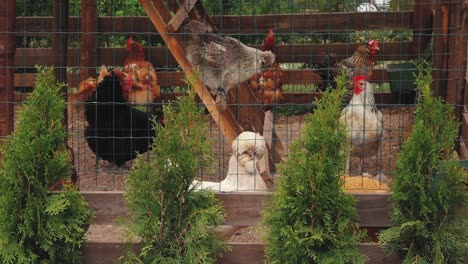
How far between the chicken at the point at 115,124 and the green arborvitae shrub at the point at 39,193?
11.7 ft

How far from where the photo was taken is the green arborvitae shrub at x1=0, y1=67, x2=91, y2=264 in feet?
14.9

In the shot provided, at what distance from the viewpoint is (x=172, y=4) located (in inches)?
270

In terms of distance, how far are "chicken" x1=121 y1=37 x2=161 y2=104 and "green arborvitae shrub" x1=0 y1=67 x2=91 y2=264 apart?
12.7 ft

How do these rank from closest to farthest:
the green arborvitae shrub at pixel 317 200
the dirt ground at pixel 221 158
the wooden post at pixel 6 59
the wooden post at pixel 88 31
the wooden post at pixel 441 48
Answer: the green arborvitae shrub at pixel 317 200, the wooden post at pixel 6 59, the wooden post at pixel 441 48, the dirt ground at pixel 221 158, the wooden post at pixel 88 31

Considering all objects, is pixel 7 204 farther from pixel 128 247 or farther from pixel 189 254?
pixel 189 254

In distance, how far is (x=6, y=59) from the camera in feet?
17.7

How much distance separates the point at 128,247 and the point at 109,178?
135 inches

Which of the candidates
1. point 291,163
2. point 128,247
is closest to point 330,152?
point 291,163

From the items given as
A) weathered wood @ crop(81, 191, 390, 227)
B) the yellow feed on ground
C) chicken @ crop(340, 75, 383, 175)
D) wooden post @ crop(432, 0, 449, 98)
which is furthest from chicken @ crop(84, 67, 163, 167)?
weathered wood @ crop(81, 191, 390, 227)

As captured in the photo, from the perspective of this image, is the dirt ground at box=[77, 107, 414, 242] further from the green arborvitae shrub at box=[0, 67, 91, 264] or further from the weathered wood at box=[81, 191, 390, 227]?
the green arborvitae shrub at box=[0, 67, 91, 264]

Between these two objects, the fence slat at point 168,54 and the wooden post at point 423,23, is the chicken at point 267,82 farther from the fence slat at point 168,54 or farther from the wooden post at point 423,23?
the wooden post at point 423,23

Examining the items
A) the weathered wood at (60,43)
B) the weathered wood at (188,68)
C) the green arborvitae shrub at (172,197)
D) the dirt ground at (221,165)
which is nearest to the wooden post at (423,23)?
the dirt ground at (221,165)

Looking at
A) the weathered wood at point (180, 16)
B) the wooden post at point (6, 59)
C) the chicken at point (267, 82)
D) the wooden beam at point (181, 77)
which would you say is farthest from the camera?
the wooden beam at point (181, 77)

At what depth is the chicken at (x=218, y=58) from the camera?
6.39m
